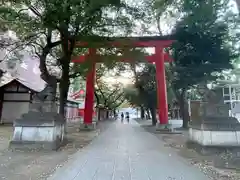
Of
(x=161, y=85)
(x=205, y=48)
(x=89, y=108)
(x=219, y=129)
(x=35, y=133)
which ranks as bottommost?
(x=35, y=133)

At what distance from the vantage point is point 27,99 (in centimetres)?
2172

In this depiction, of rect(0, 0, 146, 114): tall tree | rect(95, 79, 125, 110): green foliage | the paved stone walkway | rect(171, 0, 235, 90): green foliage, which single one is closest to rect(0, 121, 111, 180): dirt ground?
the paved stone walkway

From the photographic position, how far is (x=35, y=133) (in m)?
8.08

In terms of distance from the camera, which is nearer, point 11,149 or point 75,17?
point 11,149

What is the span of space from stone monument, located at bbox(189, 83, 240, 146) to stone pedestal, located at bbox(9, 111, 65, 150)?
17.8ft

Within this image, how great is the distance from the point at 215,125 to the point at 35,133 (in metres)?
6.52

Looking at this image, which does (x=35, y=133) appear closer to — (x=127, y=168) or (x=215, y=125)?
(x=127, y=168)

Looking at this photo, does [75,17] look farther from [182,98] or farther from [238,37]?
[182,98]

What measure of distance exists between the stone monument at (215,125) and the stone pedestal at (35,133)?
543 centimetres

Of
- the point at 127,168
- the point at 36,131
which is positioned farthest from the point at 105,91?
the point at 127,168

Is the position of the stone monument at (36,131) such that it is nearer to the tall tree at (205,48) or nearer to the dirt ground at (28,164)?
the dirt ground at (28,164)

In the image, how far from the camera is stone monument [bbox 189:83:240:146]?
24.9 ft

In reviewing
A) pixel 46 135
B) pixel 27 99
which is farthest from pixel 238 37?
pixel 27 99

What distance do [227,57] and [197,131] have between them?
337 cm
